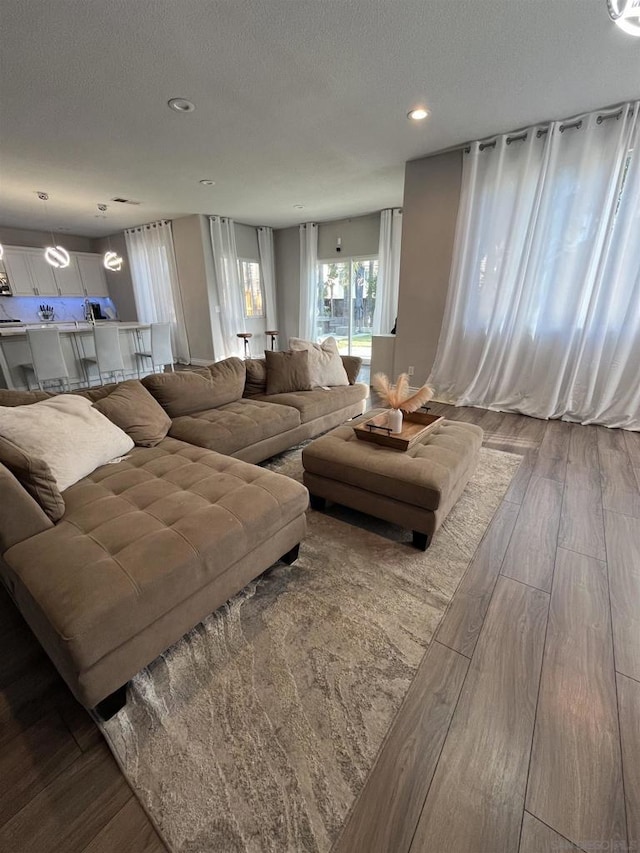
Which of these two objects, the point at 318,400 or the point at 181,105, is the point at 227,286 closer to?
the point at 181,105

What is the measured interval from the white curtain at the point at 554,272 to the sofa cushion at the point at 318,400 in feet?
4.93

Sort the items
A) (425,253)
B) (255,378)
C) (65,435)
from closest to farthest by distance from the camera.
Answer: (65,435)
(255,378)
(425,253)

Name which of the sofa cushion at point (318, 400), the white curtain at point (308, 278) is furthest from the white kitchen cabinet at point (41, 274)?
the sofa cushion at point (318, 400)

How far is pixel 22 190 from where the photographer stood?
4445mm

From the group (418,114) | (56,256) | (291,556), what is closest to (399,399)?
(291,556)

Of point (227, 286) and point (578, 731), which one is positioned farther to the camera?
point (227, 286)

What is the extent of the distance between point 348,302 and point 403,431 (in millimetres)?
5355

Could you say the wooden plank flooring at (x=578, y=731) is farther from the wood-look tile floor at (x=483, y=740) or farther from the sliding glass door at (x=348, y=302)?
the sliding glass door at (x=348, y=302)

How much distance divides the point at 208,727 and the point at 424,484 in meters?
1.24

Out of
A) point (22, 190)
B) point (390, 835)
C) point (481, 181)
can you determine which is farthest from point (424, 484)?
point (22, 190)

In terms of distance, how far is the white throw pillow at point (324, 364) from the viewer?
11.3 ft

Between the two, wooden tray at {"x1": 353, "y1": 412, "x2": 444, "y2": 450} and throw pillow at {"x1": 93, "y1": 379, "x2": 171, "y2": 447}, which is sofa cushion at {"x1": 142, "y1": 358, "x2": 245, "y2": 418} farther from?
wooden tray at {"x1": 353, "y1": 412, "x2": 444, "y2": 450}

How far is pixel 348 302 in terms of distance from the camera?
273 inches

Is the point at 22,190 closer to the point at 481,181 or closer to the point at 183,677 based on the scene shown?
the point at 481,181
